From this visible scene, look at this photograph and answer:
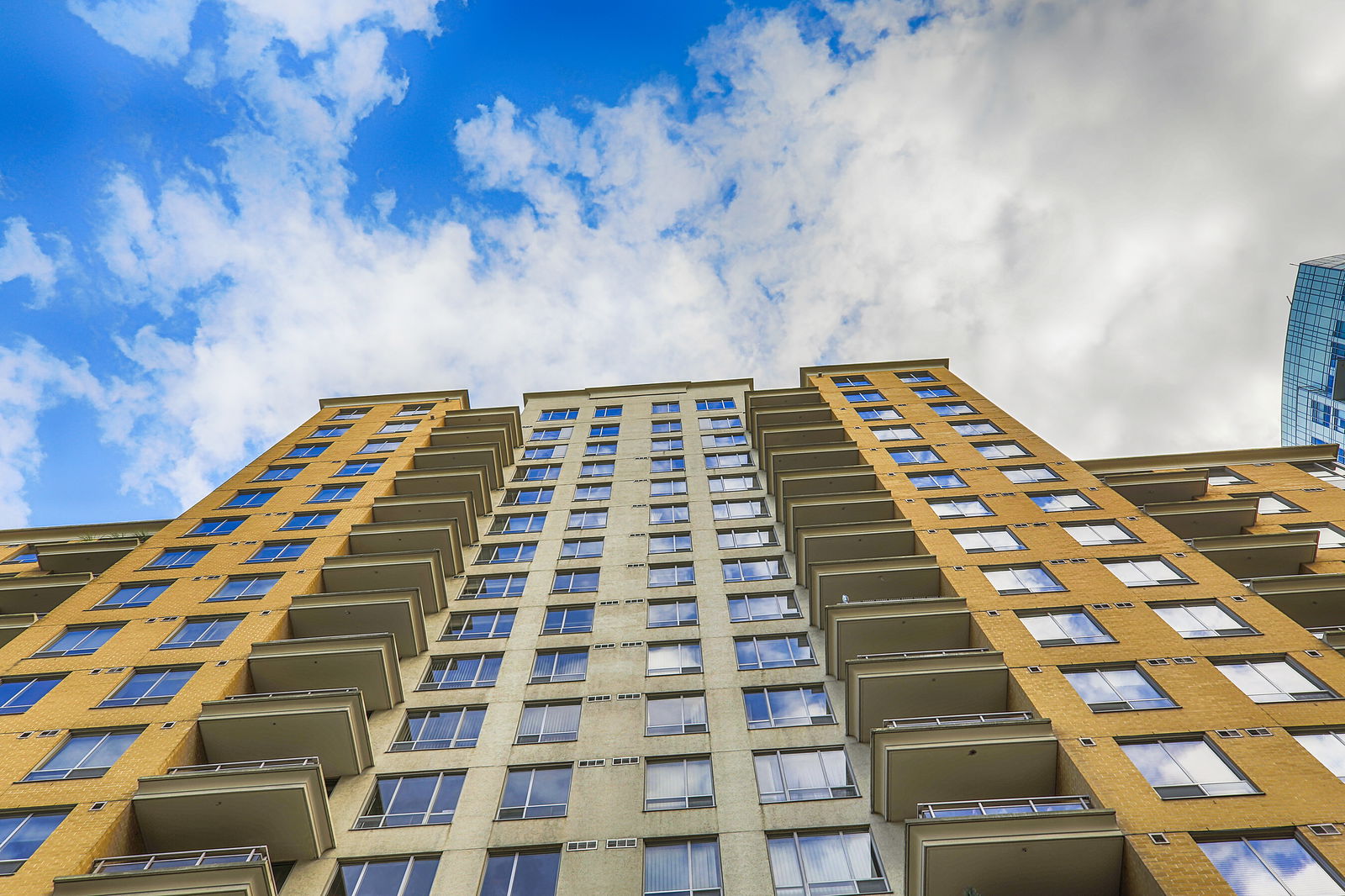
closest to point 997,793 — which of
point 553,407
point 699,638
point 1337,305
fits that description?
point 699,638

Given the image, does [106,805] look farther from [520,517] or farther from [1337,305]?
[1337,305]

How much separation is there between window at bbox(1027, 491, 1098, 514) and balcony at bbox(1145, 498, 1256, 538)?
18.3ft

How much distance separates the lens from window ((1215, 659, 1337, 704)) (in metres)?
19.1


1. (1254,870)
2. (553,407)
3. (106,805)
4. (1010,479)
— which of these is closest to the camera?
(1254,870)

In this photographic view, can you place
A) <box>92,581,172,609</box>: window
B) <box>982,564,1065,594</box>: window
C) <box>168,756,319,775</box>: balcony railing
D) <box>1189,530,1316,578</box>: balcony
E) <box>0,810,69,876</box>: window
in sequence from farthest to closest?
1. <box>1189,530,1316,578</box>: balcony
2. <box>92,581,172,609</box>: window
3. <box>982,564,1065,594</box>: window
4. <box>168,756,319,775</box>: balcony railing
5. <box>0,810,69,876</box>: window

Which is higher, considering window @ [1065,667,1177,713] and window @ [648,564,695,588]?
window @ [648,564,695,588]

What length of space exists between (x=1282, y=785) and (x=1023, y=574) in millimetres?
9982

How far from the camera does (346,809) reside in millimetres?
20109

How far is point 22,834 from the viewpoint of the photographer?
57.2 feet

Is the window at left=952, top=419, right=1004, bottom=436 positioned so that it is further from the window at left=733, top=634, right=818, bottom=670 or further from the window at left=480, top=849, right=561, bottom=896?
the window at left=480, top=849, right=561, bottom=896

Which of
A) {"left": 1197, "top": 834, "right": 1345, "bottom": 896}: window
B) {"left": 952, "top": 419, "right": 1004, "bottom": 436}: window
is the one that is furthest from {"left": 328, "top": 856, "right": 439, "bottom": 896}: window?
{"left": 952, "top": 419, "right": 1004, "bottom": 436}: window

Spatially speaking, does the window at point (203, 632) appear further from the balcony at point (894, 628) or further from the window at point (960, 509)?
the window at point (960, 509)

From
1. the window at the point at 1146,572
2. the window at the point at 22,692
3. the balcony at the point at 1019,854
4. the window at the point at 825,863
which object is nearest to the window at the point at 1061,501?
the window at the point at 1146,572

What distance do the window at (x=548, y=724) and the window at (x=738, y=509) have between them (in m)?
13.8
